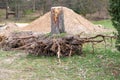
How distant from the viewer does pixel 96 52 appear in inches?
354

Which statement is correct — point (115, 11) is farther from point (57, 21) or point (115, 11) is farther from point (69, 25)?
point (69, 25)

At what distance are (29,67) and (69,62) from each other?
1098 millimetres

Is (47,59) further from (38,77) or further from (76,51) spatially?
(38,77)

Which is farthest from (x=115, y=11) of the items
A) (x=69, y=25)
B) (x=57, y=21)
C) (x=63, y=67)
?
(x=69, y=25)

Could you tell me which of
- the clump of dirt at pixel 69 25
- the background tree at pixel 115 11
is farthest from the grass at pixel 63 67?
the clump of dirt at pixel 69 25

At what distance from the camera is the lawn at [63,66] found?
631 centimetres

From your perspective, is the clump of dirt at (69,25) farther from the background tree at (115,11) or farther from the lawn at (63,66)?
the background tree at (115,11)

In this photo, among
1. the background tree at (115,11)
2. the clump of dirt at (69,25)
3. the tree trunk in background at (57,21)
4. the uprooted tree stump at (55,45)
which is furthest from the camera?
the clump of dirt at (69,25)

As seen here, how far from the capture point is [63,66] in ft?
23.9

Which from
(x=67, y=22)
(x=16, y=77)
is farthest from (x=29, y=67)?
(x=67, y=22)

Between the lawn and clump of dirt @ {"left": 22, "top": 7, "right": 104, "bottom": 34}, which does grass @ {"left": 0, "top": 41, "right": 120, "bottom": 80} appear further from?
clump of dirt @ {"left": 22, "top": 7, "right": 104, "bottom": 34}

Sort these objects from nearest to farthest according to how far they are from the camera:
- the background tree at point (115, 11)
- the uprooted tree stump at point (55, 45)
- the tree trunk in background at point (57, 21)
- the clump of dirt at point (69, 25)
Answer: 1. the background tree at point (115, 11)
2. the uprooted tree stump at point (55, 45)
3. the tree trunk in background at point (57, 21)
4. the clump of dirt at point (69, 25)

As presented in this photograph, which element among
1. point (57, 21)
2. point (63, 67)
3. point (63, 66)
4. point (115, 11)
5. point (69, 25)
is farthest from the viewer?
point (69, 25)

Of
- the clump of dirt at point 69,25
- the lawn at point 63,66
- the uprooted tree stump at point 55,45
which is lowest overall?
the lawn at point 63,66
